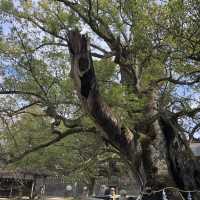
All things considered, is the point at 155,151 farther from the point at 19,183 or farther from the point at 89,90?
the point at 19,183

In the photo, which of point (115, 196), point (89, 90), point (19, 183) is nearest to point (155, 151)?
point (115, 196)

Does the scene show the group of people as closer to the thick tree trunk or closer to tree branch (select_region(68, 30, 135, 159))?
the thick tree trunk

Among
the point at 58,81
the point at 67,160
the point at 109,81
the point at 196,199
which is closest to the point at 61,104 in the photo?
the point at 58,81

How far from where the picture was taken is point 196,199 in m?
7.78

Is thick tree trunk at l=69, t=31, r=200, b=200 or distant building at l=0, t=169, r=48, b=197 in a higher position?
distant building at l=0, t=169, r=48, b=197

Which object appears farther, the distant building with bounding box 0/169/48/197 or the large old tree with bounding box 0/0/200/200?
the distant building with bounding box 0/169/48/197

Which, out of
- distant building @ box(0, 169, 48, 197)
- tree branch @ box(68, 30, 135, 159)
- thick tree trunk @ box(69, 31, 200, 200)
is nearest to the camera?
tree branch @ box(68, 30, 135, 159)

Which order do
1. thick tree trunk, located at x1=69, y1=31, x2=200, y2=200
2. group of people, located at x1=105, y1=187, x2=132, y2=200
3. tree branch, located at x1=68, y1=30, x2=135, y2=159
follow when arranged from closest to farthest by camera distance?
tree branch, located at x1=68, y1=30, x2=135, y2=159 → thick tree trunk, located at x1=69, y1=31, x2=200, y2=200 → group of people, located at x1=105, y1=187, x2=132, y2=200

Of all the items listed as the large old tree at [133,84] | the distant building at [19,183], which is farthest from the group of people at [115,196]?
the distant building at [19,183]

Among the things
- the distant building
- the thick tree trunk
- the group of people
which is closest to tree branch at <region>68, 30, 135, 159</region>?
the thick tree trunk

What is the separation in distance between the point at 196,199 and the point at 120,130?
91.8 inches

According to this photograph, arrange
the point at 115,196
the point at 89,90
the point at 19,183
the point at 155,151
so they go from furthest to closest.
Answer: the point at 19,183, the point at 115,196, the point at 155,151, the point at 89,90

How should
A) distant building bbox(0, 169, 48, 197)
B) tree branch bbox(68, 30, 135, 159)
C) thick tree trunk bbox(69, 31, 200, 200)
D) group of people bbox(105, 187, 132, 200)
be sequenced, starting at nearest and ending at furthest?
tree branch bbox(68, 30, 135, 159) → thick tree trunk bbox(69, 31, 200, 200) → group of people bbox(105, 187, 132, 200) → distant building bbox(0, 169, 48, 197)

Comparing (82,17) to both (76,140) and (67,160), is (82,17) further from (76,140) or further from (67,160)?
(67,160)
